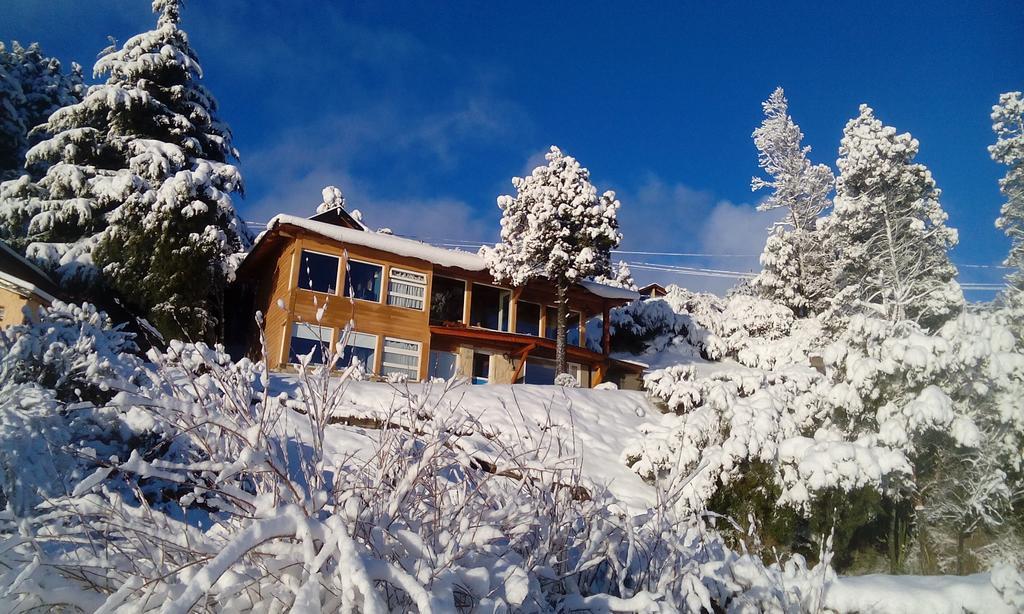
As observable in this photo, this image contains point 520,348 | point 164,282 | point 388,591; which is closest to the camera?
point 388,591

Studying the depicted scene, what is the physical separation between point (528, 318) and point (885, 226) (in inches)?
474

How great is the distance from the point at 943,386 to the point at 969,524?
73.2 inches

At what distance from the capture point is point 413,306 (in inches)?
766

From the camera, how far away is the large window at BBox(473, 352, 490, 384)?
817 inches

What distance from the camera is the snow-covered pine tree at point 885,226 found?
1903 centimetres

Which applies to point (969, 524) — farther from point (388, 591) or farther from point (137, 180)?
point (137, 180)

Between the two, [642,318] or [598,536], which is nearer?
[598,536]

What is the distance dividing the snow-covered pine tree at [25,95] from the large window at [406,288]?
1341 cm

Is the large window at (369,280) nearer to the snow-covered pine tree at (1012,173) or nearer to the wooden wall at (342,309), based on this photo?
the wooden wall at (342,309)

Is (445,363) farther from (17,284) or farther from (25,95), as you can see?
(25,95)

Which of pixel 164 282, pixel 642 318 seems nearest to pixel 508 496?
pixel 164 282

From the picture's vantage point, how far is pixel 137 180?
16.7 m

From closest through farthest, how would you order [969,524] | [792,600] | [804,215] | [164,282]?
[792,600] → [969,524] → [164,282] → [804,215]

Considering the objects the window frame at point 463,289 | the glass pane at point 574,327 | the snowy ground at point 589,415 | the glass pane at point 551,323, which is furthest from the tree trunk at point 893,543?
the glass pane at point 574,327
